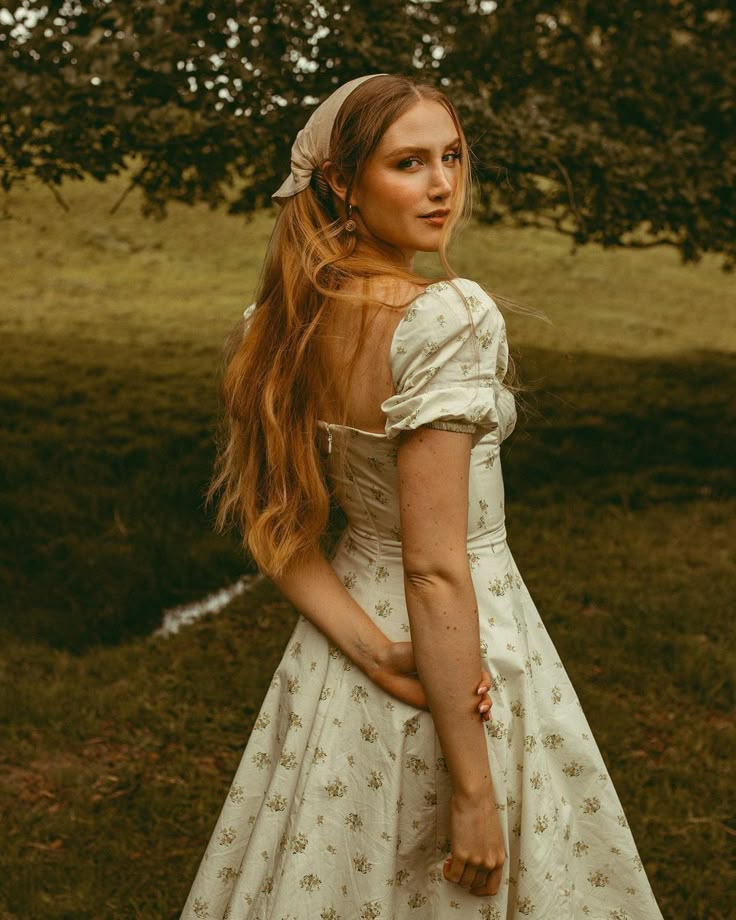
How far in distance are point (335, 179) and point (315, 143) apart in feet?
0.26

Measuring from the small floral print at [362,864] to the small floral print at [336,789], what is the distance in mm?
107

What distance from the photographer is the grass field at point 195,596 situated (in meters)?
3.28

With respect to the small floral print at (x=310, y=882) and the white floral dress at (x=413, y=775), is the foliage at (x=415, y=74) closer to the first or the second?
the white floral dress at (x=413, y=775)

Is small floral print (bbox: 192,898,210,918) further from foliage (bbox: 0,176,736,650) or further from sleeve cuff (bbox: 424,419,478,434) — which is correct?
foliage (bbox: 0,176,736,650)

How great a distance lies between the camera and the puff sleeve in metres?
1.53

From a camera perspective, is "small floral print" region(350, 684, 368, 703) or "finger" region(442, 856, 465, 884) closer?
"finger" region(442, 856, 465, 884)

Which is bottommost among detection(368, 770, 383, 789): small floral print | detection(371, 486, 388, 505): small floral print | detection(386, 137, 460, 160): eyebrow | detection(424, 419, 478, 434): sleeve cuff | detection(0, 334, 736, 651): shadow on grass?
detection(0, 334, 736, 651): shadow on grass

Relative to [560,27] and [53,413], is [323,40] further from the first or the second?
[53,413]

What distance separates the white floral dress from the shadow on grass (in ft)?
5.44

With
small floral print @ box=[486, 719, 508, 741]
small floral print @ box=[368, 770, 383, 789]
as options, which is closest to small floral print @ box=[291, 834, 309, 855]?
small floral print @ box=[368, 770, 383, 789]

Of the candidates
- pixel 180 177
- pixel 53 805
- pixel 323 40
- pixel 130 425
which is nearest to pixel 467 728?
pixel 53 805

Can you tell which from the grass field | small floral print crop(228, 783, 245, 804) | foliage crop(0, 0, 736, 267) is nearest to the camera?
small floral print crop(228, 783, 245, 804)

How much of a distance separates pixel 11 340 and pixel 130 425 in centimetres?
338

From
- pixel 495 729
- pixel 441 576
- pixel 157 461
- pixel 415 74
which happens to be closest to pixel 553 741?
pixel 495 729
